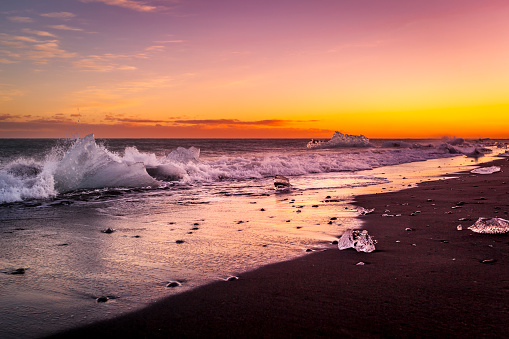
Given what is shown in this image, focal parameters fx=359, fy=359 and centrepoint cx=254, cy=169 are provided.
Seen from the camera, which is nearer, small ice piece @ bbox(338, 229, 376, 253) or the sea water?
the sea water

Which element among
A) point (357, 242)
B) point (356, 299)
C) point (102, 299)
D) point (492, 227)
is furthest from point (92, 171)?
point (492, 227)

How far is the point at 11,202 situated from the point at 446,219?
9.88 m

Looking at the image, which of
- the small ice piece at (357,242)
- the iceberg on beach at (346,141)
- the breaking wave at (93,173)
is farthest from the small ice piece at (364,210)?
the iceberg on beach at (346,141)

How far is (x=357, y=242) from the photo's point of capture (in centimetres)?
440

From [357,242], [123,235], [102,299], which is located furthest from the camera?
[123,235]

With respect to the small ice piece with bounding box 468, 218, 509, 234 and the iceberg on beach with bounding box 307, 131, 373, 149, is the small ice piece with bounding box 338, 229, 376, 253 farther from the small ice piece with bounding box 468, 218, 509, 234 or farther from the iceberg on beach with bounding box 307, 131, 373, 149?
the iceberg on beach with bounding box 307, 131, 373, 149

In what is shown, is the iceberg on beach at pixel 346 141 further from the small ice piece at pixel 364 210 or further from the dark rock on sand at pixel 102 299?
the dark rock on sand at pixel 102 299

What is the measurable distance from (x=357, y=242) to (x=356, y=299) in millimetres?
1615

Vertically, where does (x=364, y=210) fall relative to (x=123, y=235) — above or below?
above

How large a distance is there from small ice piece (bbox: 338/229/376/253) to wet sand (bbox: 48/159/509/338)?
0.10 metres

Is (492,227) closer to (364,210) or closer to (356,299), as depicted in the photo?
(364,210)

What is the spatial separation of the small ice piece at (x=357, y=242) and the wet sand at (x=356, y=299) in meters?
0.10

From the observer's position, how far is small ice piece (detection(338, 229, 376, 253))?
14.2 ft

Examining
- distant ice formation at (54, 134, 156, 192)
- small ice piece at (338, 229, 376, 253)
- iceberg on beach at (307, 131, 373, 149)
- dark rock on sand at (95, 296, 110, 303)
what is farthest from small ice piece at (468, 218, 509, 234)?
iceberg on beach at (307, 131, 373, 149)
